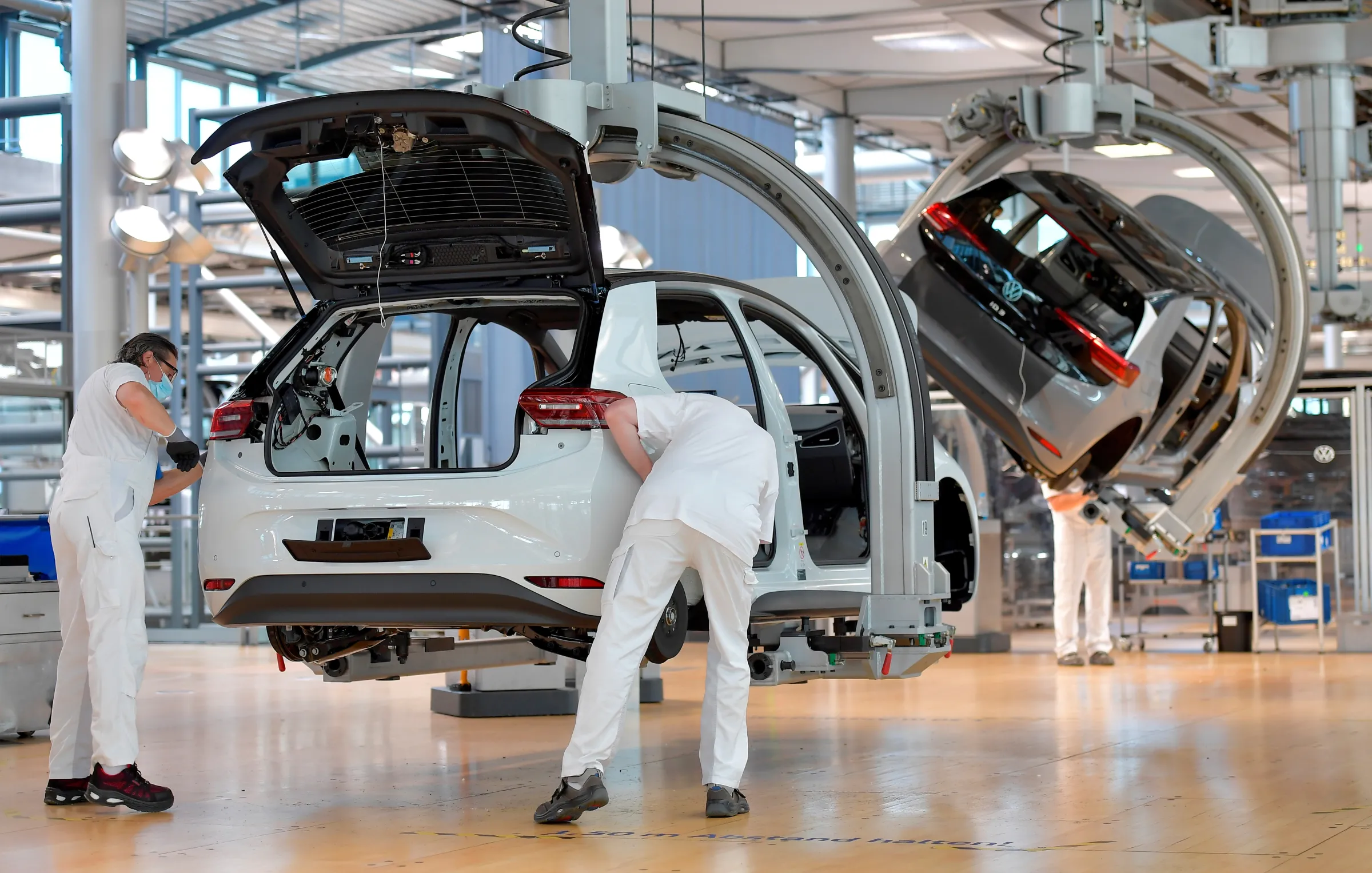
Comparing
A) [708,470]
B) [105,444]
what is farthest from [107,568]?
[708,470]

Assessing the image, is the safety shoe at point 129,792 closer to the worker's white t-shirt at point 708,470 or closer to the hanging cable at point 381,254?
the hanging cable at point 381,254

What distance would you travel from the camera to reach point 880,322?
5996mm

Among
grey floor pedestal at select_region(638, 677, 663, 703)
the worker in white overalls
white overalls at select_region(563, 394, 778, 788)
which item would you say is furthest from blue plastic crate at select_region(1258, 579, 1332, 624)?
white overalls at select_region(563, 394, 778, 788)

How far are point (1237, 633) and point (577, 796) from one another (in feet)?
34.7

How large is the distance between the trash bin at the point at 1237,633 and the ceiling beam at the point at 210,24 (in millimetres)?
11657

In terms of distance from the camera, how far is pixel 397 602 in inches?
200

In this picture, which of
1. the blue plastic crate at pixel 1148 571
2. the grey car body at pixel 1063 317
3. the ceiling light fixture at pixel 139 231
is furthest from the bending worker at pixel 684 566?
the blue plastic crate at pixel 1148 571

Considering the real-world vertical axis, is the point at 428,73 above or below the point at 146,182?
above

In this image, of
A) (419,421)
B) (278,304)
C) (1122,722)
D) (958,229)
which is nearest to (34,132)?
(419,421)

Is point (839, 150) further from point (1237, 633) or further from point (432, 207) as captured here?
point (432, 207)

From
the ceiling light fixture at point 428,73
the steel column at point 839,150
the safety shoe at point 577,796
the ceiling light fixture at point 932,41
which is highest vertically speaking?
the ceiling light fixture at point 428,73

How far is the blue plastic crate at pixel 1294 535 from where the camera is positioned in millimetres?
14078

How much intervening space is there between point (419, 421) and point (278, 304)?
6.07 metres

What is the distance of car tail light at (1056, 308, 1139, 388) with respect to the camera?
7930mm
